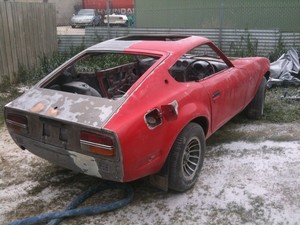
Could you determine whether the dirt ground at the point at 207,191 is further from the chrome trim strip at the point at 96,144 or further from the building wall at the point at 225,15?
the building wall at the point at 225,15

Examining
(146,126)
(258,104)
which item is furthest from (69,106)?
(258,104)

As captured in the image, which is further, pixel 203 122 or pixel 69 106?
pixel 203 122

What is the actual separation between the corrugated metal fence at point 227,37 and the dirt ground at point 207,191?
4.70 meters

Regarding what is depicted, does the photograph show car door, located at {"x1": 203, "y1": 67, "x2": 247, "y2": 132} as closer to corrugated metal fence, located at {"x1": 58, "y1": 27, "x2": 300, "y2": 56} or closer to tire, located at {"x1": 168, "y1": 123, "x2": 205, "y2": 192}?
tire, located at {"x1": 168, "y1": 123, "x2": 205, "y2": 192}

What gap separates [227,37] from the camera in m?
8.98

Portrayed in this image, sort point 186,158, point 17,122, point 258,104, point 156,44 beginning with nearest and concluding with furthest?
point 17,122, point 186,158, point 156,44, point 258,104

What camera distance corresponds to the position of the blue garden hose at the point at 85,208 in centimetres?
297

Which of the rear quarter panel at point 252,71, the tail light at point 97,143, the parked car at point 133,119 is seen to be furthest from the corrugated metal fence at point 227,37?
the tail light at point 97,143

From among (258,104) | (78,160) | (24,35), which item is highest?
(24,35)

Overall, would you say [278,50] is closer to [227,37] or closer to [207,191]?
[227,37]

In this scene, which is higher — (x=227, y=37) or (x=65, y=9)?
(x=65, y=9)

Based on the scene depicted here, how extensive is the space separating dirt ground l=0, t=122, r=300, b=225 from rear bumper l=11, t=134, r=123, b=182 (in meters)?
0.49

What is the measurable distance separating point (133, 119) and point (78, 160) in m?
0.63

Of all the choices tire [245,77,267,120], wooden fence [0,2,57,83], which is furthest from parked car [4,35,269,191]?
wooden fence [0,2,57,83]
